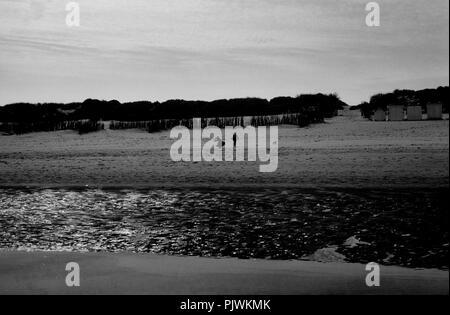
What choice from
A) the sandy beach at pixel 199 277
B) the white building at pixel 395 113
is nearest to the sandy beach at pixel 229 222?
the sandy beach at pixel 199 277

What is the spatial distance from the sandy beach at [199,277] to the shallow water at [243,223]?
0.43 meters

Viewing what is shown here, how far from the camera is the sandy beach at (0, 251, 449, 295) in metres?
5.11

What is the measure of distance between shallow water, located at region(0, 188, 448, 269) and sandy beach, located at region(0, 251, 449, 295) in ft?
1.43

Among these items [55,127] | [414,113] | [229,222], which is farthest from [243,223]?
[55,127]

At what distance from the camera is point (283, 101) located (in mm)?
48875

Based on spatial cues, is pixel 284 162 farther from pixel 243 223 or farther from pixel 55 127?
pixel 55 127

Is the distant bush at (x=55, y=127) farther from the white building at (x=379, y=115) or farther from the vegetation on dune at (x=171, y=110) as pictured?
the white building at (x=379, y=115)

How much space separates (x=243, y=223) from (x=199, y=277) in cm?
291

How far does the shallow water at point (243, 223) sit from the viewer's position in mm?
6734

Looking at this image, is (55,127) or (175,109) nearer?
(55,127)

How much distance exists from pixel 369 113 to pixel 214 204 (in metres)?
26.1

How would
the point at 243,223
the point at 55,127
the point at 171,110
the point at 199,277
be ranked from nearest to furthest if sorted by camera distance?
the point at 199,277 → the point at 243,223 → the point at 55,127 → the point at 171,110

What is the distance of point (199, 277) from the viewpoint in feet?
18.3
